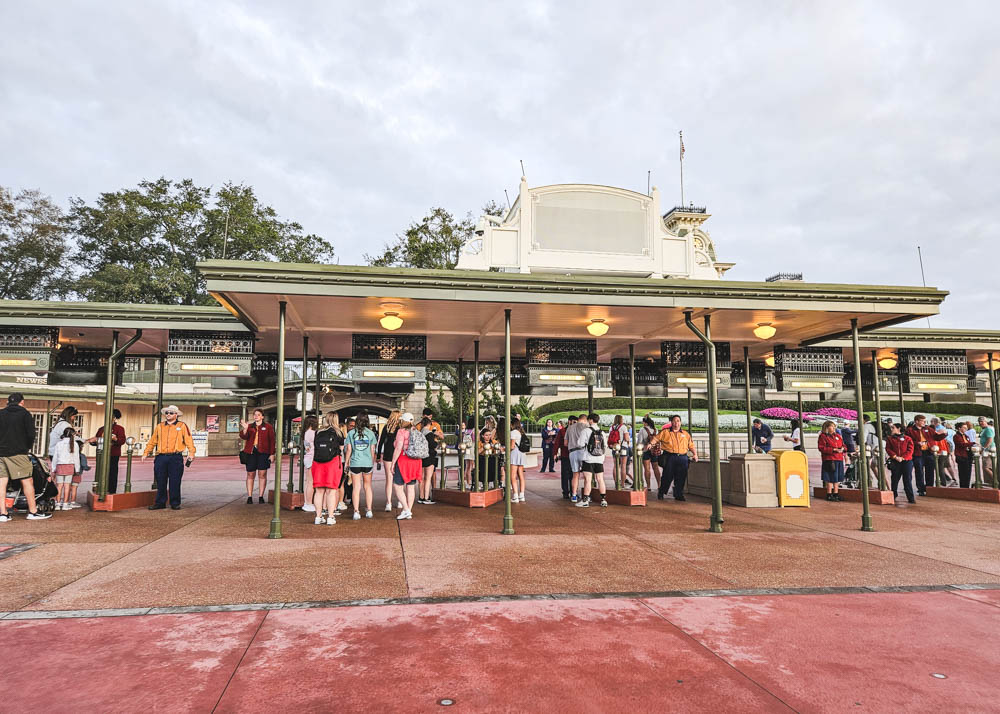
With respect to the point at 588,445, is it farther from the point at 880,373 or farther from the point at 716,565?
the point at 880,373

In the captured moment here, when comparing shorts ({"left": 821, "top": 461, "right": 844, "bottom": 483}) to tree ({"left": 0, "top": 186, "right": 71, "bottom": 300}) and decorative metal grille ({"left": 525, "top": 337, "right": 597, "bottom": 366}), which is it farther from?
tree ({"left": 0, "top": 186, "right": 71, "bottom": 300})

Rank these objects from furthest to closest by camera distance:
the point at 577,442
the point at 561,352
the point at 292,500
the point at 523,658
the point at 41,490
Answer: the point at 577,442
the point at 561,352
the point at 292,500
the point at 41,490
the point at 523,658

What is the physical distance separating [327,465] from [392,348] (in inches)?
101

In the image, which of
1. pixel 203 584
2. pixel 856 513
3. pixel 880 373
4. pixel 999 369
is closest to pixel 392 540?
pixel 203 584

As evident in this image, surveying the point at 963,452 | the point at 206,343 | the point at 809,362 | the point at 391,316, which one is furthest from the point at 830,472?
the point at 206,343

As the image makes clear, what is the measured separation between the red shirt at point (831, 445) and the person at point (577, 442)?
493 centimetres

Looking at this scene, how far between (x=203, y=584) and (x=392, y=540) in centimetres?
251

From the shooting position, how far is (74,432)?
956 centimetres

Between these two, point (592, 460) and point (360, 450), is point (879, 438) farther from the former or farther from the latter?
point (360, 450)

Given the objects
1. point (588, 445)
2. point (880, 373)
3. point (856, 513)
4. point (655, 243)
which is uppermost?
point (655, 243)

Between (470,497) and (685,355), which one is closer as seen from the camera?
(470,497)

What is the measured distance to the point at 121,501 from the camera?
10.0m

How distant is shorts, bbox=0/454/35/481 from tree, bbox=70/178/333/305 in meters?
26.1

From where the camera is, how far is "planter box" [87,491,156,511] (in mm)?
9727
